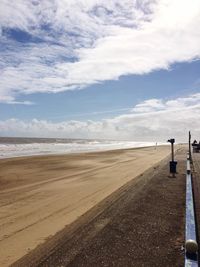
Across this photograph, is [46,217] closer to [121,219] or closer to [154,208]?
[121,219]

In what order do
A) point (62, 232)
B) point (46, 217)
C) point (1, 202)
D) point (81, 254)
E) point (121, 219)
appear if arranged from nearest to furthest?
point (81, 254) → point (62, 232) → point (121, 219) → point (46, 217) → point (1, 202)

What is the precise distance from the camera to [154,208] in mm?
9805

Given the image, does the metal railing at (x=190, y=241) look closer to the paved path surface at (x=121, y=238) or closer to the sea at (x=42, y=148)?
the paved path surface at (x=121, y=238)

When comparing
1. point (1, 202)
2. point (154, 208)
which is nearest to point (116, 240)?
point (154, 208)

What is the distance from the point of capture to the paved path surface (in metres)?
5.82

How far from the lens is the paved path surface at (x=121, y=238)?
5820 mm

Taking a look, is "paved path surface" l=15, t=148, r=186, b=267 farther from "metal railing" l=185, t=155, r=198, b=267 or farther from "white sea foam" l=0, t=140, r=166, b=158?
"white sea foam" l=0, t=140, r=166, b=158

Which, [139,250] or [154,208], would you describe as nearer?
[139,250]

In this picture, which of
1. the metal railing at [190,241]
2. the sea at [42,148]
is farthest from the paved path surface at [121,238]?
the sea at [42,148]

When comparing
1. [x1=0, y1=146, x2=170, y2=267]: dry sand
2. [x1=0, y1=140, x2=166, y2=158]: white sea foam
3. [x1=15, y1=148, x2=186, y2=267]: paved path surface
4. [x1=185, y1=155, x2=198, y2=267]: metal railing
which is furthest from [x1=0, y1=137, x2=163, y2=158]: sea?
[x1=185, y1=155, x2=198, y2=267]: metal railing

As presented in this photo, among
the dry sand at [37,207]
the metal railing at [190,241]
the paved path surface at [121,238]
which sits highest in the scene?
the metal railing at [190,241]

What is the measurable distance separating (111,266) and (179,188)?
29.4ft

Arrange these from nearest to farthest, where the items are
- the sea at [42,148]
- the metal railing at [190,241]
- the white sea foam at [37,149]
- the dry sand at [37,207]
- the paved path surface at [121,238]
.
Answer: the metal railing at [190,241] < the paved path surface at [121,238] < the dry sand at [37,207] < the white sea foam at [37,149] < the sea at [42,148]

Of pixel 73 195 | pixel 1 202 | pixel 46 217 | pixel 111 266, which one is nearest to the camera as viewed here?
pixel 111 266
